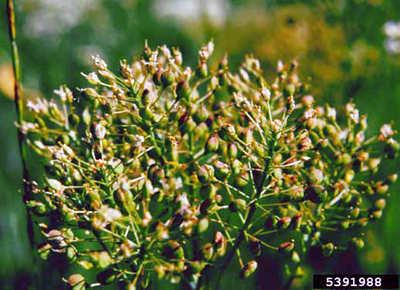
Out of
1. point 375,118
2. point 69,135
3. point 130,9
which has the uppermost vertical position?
point 130,9

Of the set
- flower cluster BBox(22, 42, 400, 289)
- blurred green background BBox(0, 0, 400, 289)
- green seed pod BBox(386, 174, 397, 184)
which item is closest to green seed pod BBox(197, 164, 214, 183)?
flower cluster BBox(22, 42, 400, 289)

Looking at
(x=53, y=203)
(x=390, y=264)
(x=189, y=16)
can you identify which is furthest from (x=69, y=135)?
(x=189, y=16)

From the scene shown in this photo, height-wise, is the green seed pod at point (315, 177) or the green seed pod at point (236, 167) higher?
the green seed pod at point (236, 167)

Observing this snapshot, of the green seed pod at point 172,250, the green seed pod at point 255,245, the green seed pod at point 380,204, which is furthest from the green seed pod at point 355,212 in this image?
the green seed pod at point 172,250

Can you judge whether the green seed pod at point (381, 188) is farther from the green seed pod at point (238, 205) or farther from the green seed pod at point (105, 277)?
the green seed pod at point (105, 277)

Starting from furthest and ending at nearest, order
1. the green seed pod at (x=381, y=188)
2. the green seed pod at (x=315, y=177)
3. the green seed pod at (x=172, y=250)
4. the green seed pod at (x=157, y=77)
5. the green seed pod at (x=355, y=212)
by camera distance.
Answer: the green seed pod at (x=381, y=188) < the green seed pod at (x=355, y=212) < the green seed pod at (x=157, y=77) < the green seed pod at (x=315, y=177) < the green seed pod at (x=172, y=250)

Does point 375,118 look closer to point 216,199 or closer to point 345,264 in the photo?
point 345,264

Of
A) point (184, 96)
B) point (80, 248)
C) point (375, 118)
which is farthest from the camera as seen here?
point (375, 118)
